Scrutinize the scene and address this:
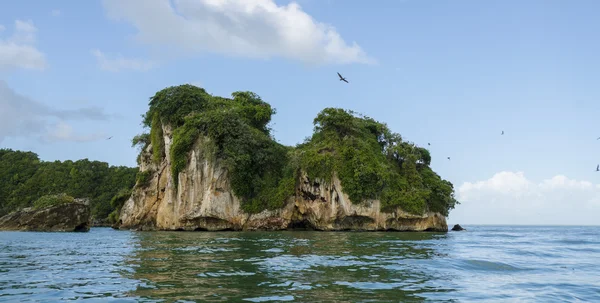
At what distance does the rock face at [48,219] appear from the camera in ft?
131

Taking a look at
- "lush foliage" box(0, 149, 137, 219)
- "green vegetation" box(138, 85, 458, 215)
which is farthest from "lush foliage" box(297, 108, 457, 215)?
"lush foliage" box(0, 149, 137, 219)

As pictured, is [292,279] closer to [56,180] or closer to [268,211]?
[268,211]

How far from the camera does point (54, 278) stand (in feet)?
31.9

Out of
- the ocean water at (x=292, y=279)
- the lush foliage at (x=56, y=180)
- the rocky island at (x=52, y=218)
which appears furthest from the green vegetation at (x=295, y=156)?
the lush foliage at (x=56, y=180)

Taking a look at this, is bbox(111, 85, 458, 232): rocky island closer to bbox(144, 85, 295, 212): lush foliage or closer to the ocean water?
bbox(144, 85, 295, 212): lush foliage

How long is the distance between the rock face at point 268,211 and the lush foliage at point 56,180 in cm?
3741

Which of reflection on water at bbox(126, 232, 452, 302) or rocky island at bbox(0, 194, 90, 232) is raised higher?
rocky island at bbox(0, 194, 90, 232)

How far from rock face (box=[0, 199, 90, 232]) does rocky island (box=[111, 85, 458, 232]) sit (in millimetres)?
7580

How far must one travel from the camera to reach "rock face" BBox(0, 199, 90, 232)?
40.0 m

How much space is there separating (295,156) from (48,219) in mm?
23204

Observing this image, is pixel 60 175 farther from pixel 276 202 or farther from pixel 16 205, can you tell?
pixel 276 202

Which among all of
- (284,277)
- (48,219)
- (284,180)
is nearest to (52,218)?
(48,219)

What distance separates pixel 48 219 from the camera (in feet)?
131

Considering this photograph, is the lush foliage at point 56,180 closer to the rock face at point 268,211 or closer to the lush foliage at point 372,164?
the rock face at point 268,211
